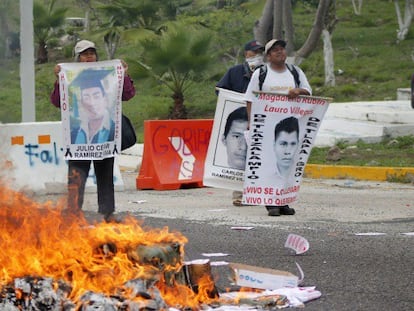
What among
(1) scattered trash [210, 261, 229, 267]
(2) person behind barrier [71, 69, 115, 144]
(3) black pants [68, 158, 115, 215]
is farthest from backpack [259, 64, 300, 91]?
(1) scattered trash [210, 261, 229, 267]

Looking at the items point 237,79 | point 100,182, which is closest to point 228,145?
point 237,79

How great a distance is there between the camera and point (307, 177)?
52.4 feet

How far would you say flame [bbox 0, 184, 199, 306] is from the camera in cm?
594

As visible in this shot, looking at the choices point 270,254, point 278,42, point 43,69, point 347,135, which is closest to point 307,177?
point 347,135

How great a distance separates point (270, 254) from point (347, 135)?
11.1 metres

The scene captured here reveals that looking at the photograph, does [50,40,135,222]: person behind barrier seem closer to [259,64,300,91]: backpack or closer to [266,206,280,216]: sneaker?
[259,64,300,91]: backpack

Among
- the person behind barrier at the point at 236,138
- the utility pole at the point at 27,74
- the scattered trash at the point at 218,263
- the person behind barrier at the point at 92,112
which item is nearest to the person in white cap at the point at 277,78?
the person behind barrier at the point at 236,138

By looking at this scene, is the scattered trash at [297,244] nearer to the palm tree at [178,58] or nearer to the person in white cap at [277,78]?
the person in white cap at [277,78]

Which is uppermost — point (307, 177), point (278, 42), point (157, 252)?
point (278, 42)

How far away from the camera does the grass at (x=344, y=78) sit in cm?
1817

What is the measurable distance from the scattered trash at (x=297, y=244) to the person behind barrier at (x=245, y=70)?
340 centimetres

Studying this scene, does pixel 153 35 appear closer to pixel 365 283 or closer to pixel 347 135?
pixel 347 135

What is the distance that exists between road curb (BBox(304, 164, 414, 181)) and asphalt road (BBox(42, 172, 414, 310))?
641 mm

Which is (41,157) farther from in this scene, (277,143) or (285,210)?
(277,143)
